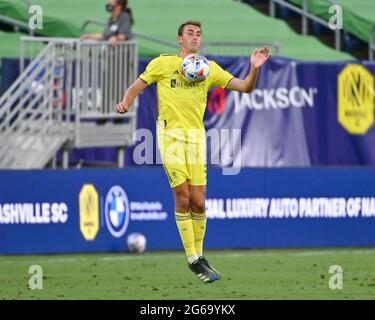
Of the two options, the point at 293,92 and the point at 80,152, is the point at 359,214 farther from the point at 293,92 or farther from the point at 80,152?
the point at 80,152

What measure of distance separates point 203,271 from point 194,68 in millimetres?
2036

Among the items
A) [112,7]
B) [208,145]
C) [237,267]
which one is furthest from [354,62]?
[237,267]

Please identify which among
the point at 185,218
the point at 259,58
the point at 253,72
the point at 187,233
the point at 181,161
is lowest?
the point at 187,233

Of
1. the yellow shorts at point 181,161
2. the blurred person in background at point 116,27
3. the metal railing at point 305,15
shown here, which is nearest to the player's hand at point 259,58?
the yellow shorts at point 181,161

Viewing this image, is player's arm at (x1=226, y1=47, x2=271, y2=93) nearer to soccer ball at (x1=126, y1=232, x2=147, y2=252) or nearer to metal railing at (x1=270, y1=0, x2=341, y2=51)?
soccer ball at (x1=126, y1=232, x2=147, y2=252)

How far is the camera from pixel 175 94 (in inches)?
540

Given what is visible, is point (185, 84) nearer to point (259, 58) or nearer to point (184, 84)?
point (184, 84)

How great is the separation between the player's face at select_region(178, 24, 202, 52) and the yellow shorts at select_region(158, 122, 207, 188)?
94 cm

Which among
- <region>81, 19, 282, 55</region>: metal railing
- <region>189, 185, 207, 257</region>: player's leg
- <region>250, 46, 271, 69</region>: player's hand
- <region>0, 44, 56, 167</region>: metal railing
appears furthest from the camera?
<region>81, 19, 282, 55</region>: metal railing

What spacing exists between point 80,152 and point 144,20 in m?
2.74

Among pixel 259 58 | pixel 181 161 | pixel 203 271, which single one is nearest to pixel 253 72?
pixel 259 58

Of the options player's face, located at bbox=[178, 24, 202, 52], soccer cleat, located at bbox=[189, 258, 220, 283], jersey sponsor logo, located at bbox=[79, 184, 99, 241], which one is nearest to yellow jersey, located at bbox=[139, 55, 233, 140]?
player's face, located at bbox=[178, 24, 202, 52]

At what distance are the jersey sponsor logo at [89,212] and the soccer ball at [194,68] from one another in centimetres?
569

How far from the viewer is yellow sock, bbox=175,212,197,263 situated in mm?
13609
